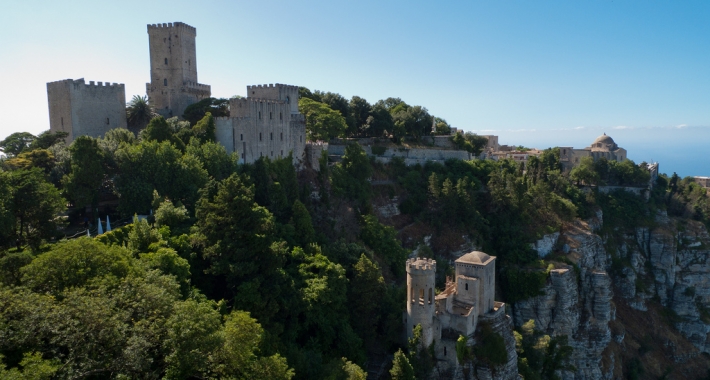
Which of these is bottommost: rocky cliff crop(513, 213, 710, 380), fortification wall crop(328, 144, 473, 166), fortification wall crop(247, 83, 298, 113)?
rocky cliff crop(513, 213, 710, 380)

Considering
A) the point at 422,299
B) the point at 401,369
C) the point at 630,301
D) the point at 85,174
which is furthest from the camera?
the point at 630,301

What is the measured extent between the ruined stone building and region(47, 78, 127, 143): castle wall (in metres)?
28.7

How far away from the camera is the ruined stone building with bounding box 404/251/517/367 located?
29266mm

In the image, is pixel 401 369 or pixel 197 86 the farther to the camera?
pixel 197 86

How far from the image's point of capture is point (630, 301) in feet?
178

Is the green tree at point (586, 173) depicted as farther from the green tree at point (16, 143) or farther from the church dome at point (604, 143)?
the green tree at point (16, 143)

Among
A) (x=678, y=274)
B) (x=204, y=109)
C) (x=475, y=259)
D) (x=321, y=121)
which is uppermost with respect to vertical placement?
(x=204, y=109)

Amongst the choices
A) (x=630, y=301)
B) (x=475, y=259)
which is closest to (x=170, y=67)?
(x=475, y=259)

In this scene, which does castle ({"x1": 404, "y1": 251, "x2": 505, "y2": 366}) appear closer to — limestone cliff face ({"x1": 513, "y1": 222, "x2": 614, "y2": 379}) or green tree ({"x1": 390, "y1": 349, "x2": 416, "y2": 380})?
green tree ({"x1": 390, "y1": 349, "x2": 416, "y2": 380})

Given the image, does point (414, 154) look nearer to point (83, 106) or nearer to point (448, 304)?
point (448, 304)

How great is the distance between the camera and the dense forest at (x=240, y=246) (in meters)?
16.6

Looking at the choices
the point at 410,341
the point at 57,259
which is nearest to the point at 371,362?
the point at 410,341

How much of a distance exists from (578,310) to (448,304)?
916 inches

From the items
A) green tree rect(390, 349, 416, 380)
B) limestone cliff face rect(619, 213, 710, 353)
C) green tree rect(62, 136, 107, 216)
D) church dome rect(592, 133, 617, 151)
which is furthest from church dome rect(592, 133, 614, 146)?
green tree rect(62, 136, 107, 216)
